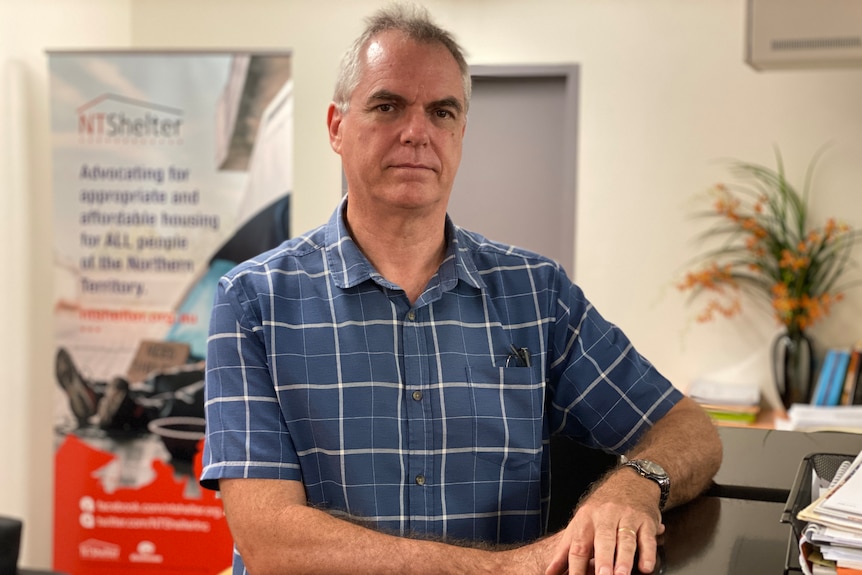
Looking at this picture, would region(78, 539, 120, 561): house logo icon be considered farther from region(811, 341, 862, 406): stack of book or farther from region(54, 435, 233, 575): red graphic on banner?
region(811, 341, 862, 406): stack of book

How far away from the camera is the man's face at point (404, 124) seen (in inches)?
62.5

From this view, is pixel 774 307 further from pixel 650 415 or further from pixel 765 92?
pixel 650 415

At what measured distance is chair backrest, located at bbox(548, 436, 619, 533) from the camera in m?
1.68

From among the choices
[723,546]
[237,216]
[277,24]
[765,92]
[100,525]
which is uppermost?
[277,24]

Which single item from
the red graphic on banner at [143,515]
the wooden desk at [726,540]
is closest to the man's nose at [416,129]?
the wooden desk at [726,540]

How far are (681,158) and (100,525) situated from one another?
2829 mm

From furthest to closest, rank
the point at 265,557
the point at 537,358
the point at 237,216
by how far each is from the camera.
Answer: the point at 237,216, the point at 537,358, the point at 265,557

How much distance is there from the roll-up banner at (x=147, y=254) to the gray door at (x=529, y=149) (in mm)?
902

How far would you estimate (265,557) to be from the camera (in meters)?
1.37

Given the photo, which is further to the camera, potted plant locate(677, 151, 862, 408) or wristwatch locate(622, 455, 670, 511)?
potted plant locate(677, 151, 862, 408)

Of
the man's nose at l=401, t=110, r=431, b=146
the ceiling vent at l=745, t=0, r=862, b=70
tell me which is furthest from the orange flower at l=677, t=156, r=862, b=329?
the man's nose at l=401, t=110, r=431, b=146

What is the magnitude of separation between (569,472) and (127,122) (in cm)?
271

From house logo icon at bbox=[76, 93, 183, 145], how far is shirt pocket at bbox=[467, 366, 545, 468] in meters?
2.57

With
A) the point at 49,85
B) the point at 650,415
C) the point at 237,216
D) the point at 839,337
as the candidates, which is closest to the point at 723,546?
the point at 650,415
